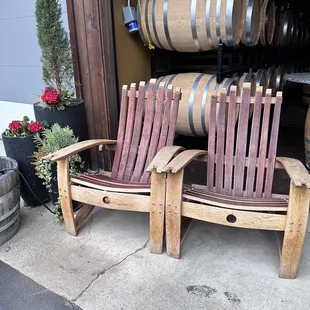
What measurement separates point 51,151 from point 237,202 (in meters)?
1.26

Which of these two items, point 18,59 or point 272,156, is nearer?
point 272,156

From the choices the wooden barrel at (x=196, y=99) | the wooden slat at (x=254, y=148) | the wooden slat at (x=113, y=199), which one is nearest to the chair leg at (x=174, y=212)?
the wooden slat at (x=113, y=199)

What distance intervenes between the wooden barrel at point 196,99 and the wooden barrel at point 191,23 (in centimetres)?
28

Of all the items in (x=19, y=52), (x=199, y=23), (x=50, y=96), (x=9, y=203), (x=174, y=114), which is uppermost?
(x=199, y=23)

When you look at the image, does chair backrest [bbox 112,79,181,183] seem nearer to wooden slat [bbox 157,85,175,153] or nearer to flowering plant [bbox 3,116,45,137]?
wooden slat [bbox 157,85,175,153]

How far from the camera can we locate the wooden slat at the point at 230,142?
192 cm

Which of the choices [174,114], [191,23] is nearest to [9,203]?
[174,114]

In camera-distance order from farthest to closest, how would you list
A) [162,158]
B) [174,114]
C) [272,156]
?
1. [174,114]
2. [272,156]
3. [162,158]

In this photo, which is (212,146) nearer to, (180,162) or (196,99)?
(180,162)

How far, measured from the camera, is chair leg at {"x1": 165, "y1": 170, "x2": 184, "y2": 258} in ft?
5.34

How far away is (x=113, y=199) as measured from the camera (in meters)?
1.79

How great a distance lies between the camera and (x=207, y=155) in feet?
6.48

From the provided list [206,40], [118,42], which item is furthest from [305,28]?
[118,42]

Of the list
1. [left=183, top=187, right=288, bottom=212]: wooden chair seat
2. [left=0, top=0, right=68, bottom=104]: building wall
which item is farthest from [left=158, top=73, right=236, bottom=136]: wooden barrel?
[left=0, top=0, right=68, bottom=104]: building wall
